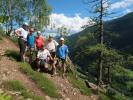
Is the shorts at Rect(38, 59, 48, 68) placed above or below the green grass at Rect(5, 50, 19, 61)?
below

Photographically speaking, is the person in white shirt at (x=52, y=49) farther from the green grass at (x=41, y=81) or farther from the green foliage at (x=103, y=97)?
the green foliage at (x=103, y=97)

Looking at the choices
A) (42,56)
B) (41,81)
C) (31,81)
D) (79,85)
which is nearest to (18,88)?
(31,81)

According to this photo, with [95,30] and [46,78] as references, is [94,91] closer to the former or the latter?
[46,78]

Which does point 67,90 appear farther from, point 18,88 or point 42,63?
point 18,88

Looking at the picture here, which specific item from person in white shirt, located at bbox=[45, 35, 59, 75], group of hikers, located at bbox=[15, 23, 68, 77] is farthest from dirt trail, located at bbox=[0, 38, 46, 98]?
person in white shirt, located at bbox=[45, 35, 59, 75]

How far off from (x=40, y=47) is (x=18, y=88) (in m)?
3.65

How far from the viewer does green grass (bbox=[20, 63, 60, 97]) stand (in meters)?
21.8

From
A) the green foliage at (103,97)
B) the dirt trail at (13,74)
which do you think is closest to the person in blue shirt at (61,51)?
the dirt trail at (13,74)

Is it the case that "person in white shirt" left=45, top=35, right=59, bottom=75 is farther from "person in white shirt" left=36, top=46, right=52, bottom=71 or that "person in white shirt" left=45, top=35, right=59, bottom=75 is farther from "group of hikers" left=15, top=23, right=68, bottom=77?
"person in white shirt" left=36, top=46, right=52, bottom=71

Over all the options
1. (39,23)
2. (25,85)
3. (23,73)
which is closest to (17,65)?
(23,73)

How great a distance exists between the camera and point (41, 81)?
22.4 metres

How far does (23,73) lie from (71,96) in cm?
302

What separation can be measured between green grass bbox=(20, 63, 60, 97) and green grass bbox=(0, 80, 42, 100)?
1476mm

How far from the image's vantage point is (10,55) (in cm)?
2472
